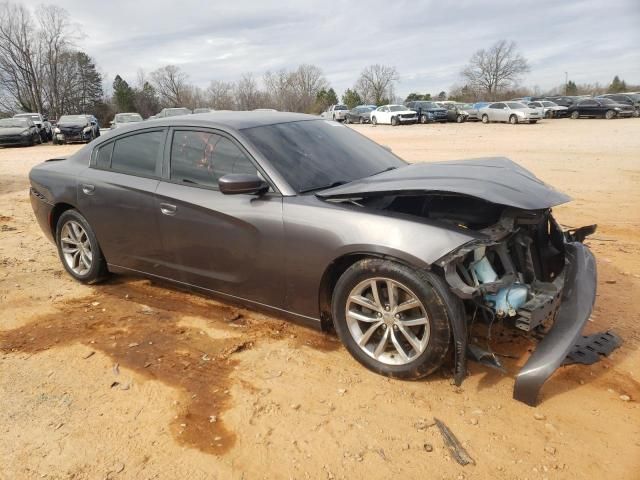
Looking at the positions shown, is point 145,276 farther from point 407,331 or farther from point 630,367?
point 630,367

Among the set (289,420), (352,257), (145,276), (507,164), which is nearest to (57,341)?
(145,276)

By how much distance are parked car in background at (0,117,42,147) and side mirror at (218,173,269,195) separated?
25679 mm

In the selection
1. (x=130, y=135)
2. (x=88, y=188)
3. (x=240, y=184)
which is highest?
(x=130, y=135)

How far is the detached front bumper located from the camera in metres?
2.51

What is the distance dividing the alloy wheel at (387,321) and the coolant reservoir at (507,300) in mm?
378

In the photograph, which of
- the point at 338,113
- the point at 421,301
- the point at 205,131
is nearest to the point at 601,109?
the point at 338,113

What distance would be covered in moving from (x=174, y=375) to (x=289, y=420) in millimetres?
915

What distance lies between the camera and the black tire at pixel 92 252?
14.8 feet

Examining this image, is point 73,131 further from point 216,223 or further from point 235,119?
point 216,223

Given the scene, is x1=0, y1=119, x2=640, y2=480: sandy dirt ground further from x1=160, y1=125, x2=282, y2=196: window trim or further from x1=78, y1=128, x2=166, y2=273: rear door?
x1=160, y1=125, x2=282, y2=196: window trim

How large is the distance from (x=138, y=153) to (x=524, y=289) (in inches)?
124

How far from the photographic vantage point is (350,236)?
9.48 feet

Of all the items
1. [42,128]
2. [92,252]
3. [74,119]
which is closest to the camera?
[92,252]

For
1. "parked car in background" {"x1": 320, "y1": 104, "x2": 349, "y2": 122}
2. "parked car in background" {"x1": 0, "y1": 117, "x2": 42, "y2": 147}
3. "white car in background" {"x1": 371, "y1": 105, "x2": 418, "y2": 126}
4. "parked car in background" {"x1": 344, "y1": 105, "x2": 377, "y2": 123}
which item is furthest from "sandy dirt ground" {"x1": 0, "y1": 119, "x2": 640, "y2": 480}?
"parked car in background" {"x1": 320, "y1": 104, "x2": 349, "y2": 122}
